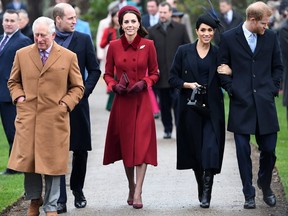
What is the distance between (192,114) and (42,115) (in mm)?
1835

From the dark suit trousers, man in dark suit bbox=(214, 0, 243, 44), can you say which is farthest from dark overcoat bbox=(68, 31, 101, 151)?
man in dark suit bbox=(214, 0, 243, 44)

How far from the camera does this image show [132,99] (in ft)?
35.3

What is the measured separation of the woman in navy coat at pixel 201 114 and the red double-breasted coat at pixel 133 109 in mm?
287

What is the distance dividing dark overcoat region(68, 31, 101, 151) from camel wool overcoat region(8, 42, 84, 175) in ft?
2.63

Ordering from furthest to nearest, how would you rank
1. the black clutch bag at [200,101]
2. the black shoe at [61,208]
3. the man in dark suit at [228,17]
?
1. the man in dark suit at [228,17]
2. the black clutch bag at [200,101]
3. the black shoe at [61,208]

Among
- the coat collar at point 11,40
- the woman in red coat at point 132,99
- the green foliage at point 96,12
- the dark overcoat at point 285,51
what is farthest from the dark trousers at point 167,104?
the green foliage at point 96,12

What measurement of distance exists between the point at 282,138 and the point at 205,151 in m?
5.78

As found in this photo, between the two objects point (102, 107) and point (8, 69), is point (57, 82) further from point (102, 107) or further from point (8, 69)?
point (102, 107)

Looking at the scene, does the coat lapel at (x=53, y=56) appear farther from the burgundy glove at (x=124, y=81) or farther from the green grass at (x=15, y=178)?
the green grass at (x=15, y=178)

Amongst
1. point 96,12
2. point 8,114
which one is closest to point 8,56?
point 8,114

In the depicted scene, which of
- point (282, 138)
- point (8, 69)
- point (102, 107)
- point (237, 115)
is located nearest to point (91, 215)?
point (237, 115)

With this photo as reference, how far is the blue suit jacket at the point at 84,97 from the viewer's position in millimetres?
10352

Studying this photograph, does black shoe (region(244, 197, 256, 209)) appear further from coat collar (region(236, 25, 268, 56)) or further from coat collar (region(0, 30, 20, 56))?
coat collar (region(0, 30, 20, 56))

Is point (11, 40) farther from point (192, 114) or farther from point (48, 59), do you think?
point (48, 59)
